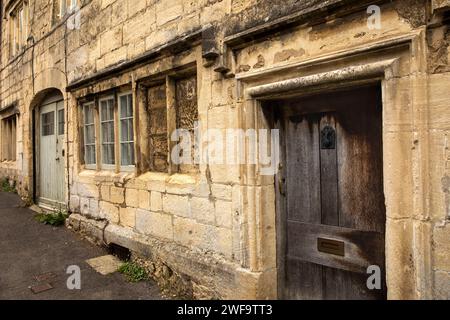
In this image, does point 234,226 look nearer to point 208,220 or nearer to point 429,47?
point 208,220

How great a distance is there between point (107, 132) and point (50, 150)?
2.76 metres

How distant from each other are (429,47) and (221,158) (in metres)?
1.78

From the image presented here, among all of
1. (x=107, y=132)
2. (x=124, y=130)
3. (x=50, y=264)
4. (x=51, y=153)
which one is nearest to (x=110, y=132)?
(x=107, y=132)

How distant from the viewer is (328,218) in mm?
2586

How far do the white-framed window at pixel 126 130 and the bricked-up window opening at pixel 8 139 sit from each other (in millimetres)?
6376

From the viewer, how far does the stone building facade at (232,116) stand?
71.9 inches

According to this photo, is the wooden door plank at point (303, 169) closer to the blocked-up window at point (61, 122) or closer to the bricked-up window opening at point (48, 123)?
the blocked-up window at point (61, 122)

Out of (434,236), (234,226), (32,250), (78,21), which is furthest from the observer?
(78,21)

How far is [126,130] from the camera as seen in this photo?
14.3 ft

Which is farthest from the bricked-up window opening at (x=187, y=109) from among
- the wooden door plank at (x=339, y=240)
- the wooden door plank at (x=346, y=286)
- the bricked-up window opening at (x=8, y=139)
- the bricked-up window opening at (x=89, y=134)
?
the bricked-up window opening at (x=8, y=139)

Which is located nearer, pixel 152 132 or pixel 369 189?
pixel 369 189

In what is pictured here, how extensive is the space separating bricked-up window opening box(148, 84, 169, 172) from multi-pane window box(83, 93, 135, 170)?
395 millimetres

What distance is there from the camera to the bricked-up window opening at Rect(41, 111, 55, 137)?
6635 millimetres
